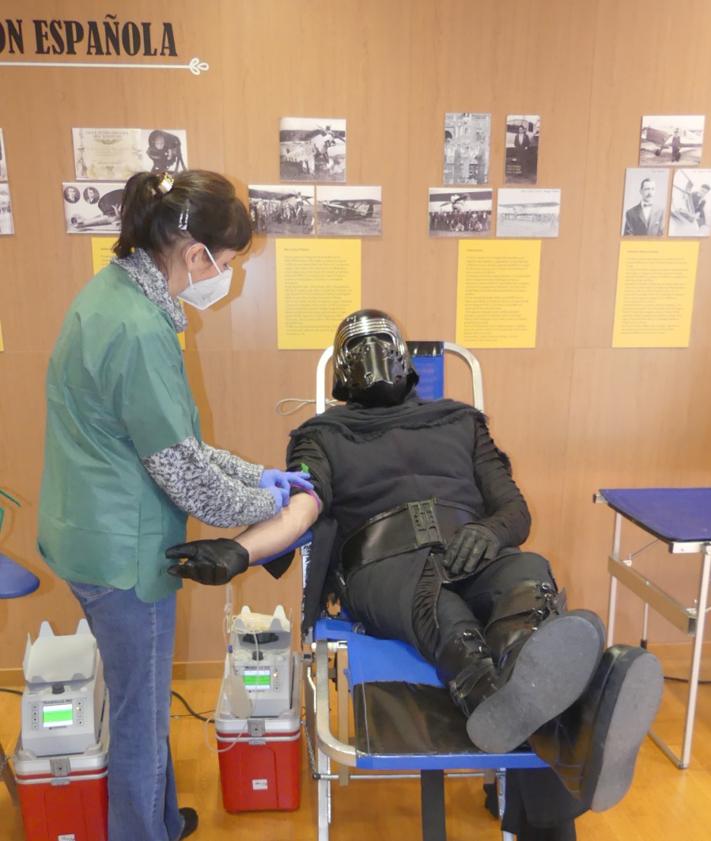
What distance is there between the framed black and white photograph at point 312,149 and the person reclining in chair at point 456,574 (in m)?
0.69

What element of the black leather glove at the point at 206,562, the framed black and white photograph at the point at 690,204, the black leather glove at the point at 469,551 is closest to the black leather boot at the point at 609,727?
the black leather glove at the point at 469,551

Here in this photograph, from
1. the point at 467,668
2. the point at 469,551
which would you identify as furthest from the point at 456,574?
the point at 467,668

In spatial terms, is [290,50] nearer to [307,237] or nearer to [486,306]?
[307,237]

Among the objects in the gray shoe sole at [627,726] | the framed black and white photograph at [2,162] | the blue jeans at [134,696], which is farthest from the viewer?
the framed black and white photograph at [2,162]

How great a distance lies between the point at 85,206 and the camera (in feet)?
7.24

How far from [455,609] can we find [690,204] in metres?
1.82

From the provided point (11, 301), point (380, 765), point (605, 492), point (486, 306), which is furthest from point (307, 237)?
point (380, 765)

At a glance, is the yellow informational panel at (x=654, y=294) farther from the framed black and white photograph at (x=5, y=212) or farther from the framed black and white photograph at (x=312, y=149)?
the framed black and white photograph at (x=5, y=212)

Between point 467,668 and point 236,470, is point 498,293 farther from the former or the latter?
point 467,668

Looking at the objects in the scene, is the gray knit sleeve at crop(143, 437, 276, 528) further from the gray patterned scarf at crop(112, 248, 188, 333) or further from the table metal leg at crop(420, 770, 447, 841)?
the table metal leg at crop(420, 770, 447, 841)

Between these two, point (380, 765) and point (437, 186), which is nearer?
point (380, 765)

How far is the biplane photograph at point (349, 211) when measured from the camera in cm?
226

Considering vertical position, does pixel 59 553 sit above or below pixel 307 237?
below

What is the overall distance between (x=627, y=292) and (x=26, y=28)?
86.4 inches
